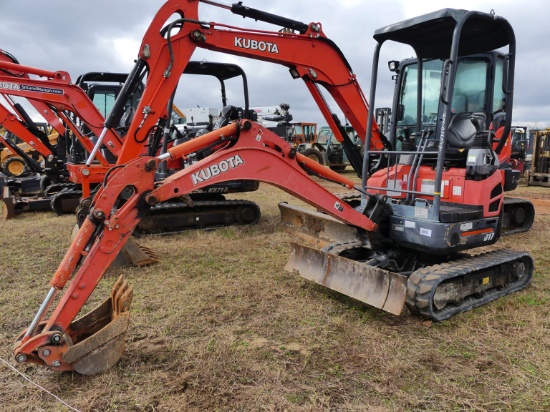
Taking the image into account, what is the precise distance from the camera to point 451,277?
4.03 m

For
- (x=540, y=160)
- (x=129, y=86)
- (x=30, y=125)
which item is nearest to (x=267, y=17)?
(x=129, y=86)

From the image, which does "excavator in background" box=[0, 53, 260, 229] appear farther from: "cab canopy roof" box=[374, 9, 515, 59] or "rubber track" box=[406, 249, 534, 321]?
"rubber track" box=[406, 249, 534, 321]

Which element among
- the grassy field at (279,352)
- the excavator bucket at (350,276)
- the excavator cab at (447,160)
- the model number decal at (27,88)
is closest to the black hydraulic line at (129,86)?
the grassy field at (279,352)

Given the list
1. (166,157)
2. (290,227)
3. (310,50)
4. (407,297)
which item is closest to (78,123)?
(290,227)

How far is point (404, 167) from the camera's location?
486 centimetres

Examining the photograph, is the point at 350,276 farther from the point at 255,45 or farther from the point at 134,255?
the point at 134,255

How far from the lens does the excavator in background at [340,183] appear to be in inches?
128

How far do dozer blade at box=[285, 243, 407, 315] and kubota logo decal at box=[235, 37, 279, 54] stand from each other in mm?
2270

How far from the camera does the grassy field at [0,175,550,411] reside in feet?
9.55

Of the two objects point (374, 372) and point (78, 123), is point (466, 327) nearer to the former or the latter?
point (374, 372)

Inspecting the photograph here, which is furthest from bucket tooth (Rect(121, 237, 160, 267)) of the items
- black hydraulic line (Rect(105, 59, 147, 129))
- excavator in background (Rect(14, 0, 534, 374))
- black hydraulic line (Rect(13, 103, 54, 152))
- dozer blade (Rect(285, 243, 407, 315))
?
black hydraulic line (Rect(13, 103, 54, 152))

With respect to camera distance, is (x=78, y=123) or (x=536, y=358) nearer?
(x=536, y=358)

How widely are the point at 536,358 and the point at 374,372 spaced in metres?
1.32

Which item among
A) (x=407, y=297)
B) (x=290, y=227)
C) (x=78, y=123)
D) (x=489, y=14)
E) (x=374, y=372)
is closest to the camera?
(x=374, y=372)
